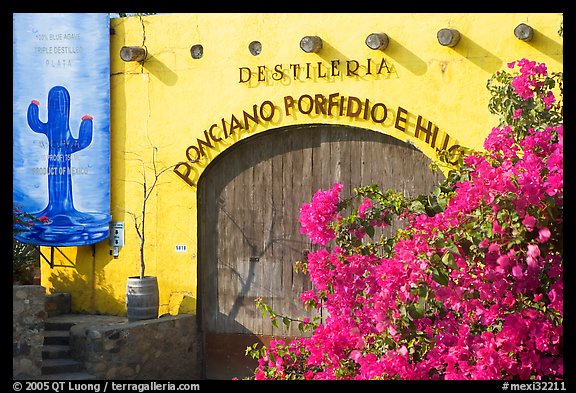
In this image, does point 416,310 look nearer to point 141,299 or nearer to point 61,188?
point 141,299

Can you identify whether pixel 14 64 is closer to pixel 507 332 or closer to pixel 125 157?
pixel 125 157

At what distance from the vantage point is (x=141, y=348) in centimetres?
863

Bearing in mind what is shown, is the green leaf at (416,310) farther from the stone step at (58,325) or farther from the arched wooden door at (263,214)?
the stone step at (58,325)

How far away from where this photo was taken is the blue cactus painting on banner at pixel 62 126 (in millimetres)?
9656

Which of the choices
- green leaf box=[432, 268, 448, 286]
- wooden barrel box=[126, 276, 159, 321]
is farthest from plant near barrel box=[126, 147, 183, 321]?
green leaf box=[432, 268, 448, 286]

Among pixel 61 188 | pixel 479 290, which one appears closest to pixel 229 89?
pixel 61 188

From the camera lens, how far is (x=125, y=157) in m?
9.60

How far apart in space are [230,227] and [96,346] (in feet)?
6.25

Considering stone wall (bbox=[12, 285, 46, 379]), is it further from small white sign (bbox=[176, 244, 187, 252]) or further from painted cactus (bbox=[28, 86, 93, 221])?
painted cactus (bbox=[28, 86, 93, 221])

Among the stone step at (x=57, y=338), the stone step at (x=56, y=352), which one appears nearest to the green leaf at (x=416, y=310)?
the stone step at (x=56, y=352)

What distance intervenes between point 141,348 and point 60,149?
2692mm

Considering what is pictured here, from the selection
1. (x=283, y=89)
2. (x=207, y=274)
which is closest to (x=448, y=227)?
(x=283, y=89)

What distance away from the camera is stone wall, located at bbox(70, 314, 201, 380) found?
841 centimetres
